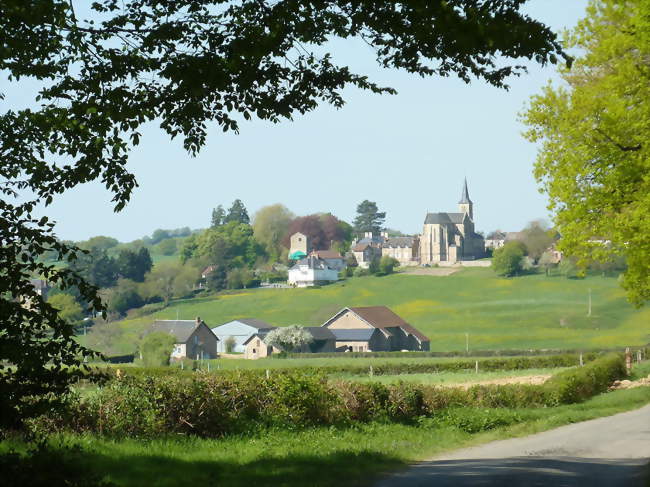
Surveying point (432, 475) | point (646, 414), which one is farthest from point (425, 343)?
point (432, 475)

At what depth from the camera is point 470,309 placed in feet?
438

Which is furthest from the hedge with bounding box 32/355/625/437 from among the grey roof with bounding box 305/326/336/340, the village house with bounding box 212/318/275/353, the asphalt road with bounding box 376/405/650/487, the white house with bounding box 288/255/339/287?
the white house with bounding box 288/255/339/287

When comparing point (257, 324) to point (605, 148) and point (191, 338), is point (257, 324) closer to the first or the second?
point (191, 338)

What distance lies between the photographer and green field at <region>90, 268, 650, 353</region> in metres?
112

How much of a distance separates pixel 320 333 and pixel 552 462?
310 ft

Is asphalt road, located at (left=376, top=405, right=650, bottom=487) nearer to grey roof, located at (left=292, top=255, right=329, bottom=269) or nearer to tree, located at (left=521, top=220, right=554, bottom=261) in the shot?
tree, located at (left=521, top=220, right=554, bottom=261)

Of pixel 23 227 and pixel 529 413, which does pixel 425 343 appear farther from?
pixel 23 227

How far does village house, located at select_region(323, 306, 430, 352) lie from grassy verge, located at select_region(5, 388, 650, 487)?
290ft

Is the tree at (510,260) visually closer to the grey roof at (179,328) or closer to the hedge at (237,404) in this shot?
the grey roof at (179,328)

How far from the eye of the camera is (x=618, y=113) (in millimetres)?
22422

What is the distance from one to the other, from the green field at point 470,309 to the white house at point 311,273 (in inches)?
528

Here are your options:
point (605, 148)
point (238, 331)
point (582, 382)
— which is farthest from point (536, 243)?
point (605, 148)

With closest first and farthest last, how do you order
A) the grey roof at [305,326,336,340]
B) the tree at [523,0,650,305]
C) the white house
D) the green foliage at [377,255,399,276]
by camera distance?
the tree at [523,0,650,305]
the grey roof at [305,326,336,340]
the green foliage at [377,255,399,276]
the white house

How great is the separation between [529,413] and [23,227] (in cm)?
1891
